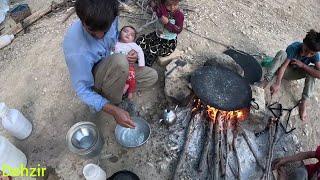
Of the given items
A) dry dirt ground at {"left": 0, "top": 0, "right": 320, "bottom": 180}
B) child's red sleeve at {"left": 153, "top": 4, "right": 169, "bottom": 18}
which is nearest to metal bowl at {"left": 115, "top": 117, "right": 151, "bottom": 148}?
dry dirt ground at {"left": 0, "top": 0, "right": 320, "bottom": 180}

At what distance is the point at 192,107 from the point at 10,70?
Answer: 2.41m

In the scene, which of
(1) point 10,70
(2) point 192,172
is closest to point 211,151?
(2) point 192,172

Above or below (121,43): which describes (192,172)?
below

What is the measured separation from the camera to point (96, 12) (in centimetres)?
274

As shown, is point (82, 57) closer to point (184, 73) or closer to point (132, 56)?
point (132, 56)

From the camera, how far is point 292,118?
14.3 ft

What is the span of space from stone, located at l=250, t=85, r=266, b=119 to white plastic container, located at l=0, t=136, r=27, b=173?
2.48m

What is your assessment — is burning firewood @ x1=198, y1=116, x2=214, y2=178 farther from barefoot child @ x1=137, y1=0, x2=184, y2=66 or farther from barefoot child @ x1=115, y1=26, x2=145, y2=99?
barefoot child @ x1=137, y1=0, x2=184, y2=66

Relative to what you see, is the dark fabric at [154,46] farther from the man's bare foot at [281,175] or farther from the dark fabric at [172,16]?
the man's bare foot at [281,175]

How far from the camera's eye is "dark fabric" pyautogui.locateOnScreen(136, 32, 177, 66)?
438 centimetres

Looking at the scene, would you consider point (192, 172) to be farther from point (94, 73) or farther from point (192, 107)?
point (94, 73)

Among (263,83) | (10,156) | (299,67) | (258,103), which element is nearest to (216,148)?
(258,103)

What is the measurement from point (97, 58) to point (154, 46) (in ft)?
3.57

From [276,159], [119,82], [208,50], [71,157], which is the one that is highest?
[119,82]
